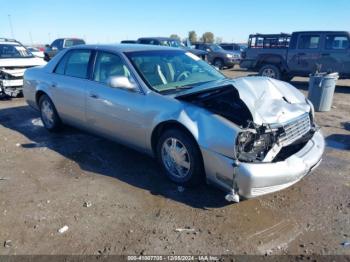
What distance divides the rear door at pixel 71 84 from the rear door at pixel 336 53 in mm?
9055

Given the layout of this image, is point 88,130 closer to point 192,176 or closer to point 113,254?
point 192,176

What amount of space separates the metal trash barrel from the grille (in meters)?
4.27

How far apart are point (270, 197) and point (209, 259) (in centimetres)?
127

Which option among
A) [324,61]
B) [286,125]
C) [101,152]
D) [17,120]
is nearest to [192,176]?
[286,125]

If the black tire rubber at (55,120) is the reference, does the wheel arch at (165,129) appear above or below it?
above

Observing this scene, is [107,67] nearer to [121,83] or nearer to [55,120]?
[121,83]

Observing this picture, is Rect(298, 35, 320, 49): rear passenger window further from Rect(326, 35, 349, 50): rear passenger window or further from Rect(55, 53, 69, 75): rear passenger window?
Rect(55, 53, 69, 75): rear passenger window

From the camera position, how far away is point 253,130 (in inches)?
120

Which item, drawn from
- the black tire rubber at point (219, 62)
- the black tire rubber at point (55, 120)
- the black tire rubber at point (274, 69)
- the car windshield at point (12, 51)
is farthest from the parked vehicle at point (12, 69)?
the black tire rubber at point (219, 62)

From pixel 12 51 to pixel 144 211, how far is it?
28.3 ft

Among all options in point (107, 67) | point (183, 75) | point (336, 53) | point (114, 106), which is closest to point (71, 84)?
point (107, 67)

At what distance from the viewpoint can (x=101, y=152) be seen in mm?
4863

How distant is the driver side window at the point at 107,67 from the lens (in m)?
4.21

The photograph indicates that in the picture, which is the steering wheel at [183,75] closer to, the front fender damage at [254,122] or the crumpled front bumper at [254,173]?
the front fender damage at [254,122]
